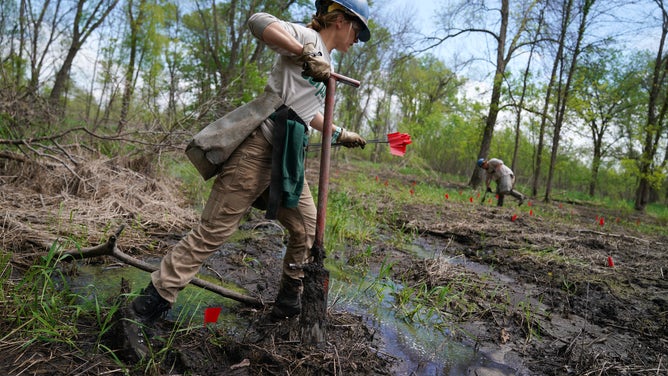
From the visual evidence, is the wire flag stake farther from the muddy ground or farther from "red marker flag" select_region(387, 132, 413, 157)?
the muddy ground

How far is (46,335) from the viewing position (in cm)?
177

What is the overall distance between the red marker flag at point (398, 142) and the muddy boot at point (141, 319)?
1.70 metres

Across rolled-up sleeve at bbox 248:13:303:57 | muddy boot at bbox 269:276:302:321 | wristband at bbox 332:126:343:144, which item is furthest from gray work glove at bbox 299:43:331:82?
muddy boot at bbox 269:276:302:321

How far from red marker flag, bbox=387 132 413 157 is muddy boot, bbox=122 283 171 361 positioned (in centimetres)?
170

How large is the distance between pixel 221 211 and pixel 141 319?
657 millimetres

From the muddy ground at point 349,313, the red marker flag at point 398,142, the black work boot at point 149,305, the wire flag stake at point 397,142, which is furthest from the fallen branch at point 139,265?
the red marker flag at point 398,142

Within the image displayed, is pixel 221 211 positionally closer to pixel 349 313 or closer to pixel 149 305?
pixel 149 305

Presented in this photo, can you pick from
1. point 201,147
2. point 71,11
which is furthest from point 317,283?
point 71,11

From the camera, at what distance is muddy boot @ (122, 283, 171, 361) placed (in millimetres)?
1699

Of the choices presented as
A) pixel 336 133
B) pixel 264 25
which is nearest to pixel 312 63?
pixel 264 25

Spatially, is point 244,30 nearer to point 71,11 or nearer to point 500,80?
point 71,11

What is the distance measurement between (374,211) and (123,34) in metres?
16.9

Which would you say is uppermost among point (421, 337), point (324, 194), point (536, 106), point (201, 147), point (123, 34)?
point (123, 34)

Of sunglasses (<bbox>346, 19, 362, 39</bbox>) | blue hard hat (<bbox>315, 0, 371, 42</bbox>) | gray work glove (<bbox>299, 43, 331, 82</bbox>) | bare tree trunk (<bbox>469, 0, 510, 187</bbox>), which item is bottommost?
gray work glove (<bbox>299, 43, 331, 82</bbox>)
